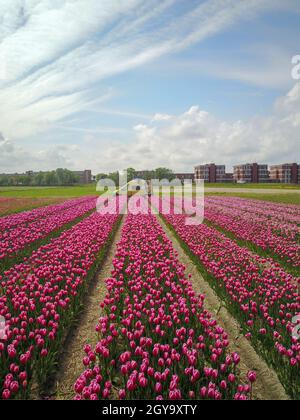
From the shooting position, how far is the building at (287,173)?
512ft

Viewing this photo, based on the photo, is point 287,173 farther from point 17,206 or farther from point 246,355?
point 246,355

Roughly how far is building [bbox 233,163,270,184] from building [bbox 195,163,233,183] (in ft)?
18.6

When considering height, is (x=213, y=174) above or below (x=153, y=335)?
above

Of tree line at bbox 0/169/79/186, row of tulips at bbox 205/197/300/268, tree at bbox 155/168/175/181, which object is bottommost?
row of tulips at bbox 205/197/300/268

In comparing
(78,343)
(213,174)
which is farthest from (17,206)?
(213,174)

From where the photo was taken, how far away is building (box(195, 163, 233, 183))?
170 metres

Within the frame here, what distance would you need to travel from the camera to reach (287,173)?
15975cm

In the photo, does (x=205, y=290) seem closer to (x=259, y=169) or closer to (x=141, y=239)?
(x=141, y=239)

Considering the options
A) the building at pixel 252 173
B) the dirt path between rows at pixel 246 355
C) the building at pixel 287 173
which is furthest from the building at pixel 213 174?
the dirt path between rows at pixel 246 355

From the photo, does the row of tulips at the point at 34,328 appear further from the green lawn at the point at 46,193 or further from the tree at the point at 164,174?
the tree at the point at 164,174

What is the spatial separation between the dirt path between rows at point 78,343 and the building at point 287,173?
548 feet

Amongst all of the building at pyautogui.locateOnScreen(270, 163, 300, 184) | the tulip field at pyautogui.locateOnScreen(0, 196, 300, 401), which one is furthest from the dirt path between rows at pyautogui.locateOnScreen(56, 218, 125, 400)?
the building at pyautogui.locateOnScreen(270, 163, 300, 184)

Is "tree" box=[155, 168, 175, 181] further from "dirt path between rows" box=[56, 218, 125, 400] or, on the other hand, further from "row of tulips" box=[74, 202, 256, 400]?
"row of tulips" box=[74, 202, 256, 400]

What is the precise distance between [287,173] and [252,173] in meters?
17.7
